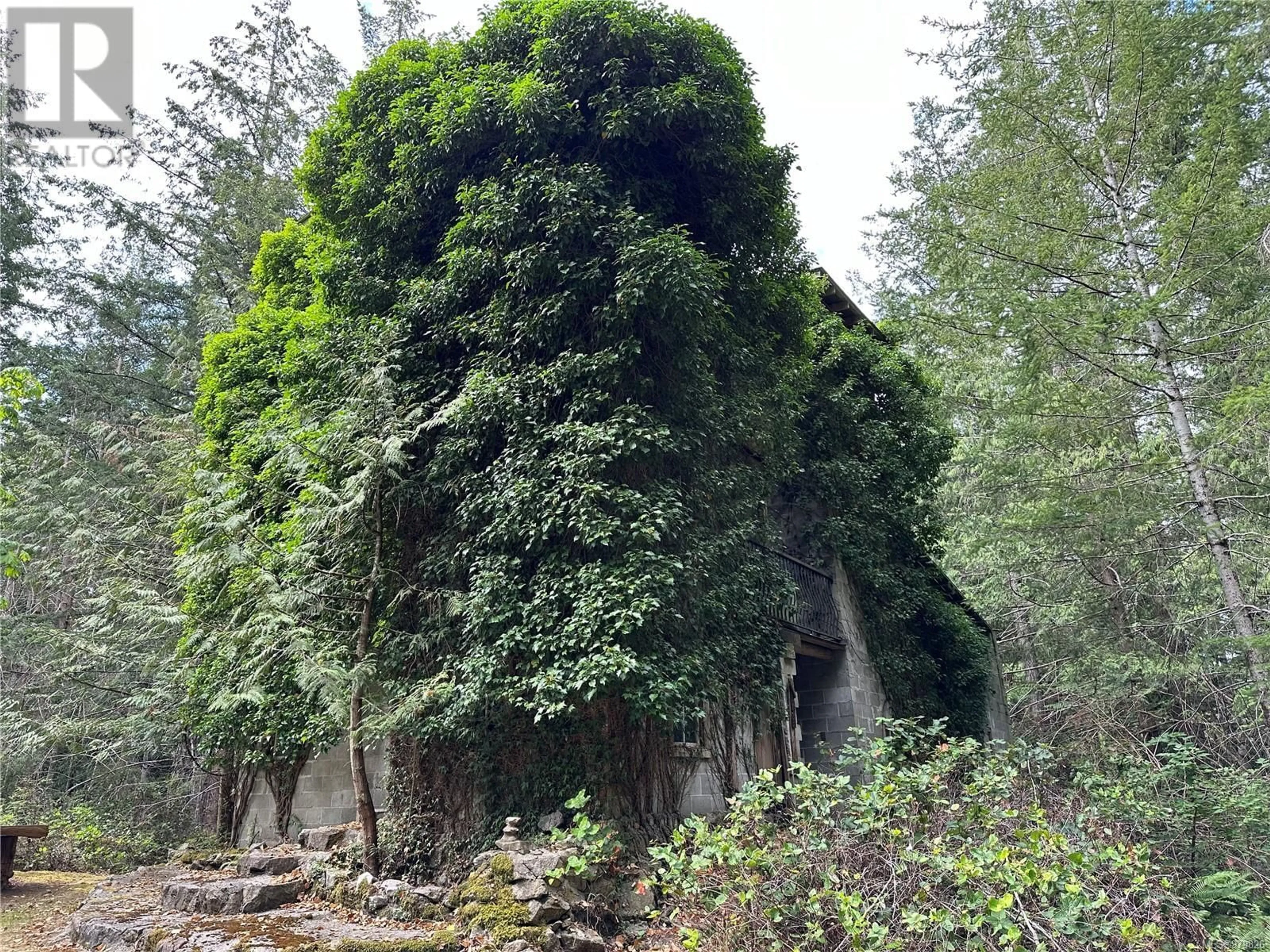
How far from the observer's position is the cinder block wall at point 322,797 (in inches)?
356

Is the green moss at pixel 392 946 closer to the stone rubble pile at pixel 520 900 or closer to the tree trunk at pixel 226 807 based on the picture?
the stone rubble pile at pixel 520 900

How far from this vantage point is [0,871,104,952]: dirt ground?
22.6 ft

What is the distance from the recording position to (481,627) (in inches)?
293

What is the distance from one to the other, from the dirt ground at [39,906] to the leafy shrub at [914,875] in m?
5.60

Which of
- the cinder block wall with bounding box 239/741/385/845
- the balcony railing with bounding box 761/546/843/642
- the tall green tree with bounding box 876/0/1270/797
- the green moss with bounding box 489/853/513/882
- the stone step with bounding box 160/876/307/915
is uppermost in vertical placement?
the tall green tree with bounding box 876/0/1270/797

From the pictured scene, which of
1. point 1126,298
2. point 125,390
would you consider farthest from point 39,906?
point 1126,298

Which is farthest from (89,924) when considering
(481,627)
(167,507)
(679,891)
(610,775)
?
(167,507)

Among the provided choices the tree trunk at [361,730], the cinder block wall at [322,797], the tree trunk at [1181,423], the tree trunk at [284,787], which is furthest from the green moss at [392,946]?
the tree trunk at [1181,423]

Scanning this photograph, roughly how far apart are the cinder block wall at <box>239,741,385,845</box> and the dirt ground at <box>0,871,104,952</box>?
1920 mm

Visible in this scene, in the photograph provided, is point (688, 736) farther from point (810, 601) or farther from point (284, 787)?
point (284, 787)

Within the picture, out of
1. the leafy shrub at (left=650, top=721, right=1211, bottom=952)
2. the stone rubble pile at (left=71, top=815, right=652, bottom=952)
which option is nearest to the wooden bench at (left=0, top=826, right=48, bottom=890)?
the stone rubble pile at (left=71, top=815, right=652, bottom=952)

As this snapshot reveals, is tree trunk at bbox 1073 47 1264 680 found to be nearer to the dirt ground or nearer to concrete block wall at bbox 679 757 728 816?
concrete block wall at bbox 679 757 728 816

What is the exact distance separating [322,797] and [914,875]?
23.8 ft

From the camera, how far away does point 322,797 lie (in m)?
9.54
